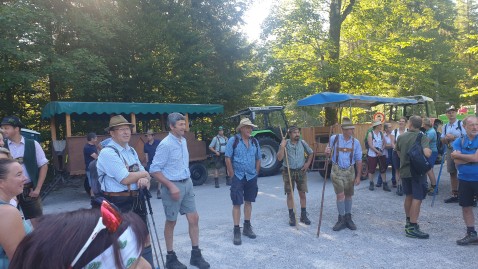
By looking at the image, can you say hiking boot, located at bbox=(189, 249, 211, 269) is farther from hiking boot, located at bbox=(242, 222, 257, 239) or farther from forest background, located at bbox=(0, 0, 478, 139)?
forest background, located at bbox=(0, 0, 478, 139)

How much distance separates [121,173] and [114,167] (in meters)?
0.09

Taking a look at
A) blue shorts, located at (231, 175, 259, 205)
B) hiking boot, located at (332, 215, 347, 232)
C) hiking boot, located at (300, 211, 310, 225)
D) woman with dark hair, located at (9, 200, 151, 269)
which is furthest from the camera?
hiking boot, located at (300, 211, 310, 225)

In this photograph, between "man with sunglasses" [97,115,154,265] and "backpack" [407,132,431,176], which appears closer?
"man with sunglasses" [97,115,154,265]

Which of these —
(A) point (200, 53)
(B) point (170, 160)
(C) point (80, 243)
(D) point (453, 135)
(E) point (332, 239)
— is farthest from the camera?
(A) point (200, 53)

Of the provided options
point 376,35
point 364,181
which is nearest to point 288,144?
point 364,181

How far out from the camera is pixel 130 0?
14.2m

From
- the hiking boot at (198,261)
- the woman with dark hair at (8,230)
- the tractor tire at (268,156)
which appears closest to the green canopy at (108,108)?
the tractor tire at (268,156)

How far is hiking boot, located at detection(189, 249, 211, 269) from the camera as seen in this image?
4.21 metres

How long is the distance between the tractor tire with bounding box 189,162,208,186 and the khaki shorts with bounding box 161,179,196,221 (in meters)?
6.21

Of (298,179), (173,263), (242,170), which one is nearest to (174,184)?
(173,263)

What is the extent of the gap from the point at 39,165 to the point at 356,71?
41.6 ft

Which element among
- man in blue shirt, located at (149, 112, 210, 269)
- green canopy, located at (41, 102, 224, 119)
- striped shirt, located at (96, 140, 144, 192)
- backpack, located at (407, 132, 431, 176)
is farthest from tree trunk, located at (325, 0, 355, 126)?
striped shirt, located at (96, 140, 144, 192)

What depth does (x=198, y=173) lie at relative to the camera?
10648 millimetres

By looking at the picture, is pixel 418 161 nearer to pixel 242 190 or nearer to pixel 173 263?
pixel 242 190
